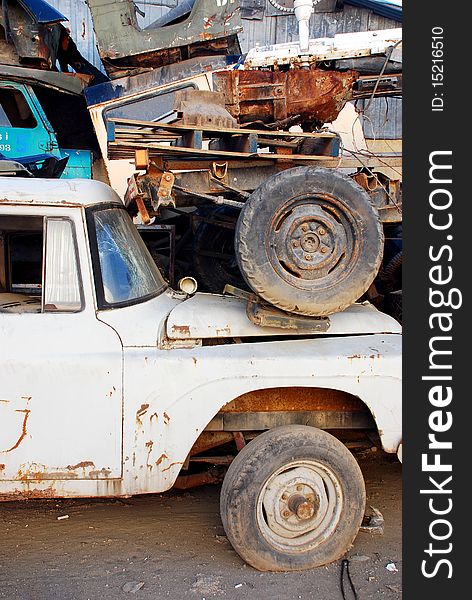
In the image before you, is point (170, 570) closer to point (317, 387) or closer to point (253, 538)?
point (253, 538)

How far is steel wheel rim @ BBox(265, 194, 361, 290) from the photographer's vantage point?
10.3 ft

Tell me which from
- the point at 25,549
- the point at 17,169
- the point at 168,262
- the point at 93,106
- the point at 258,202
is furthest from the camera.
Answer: the point at 93,106

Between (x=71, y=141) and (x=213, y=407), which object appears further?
(x=71, y=141)

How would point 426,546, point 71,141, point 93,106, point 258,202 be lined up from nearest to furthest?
point 426,546 < point 258,202 < point 93,106 < point 71,141

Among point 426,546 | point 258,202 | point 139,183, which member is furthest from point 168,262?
point 426,546

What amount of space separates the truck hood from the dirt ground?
50.0 inches

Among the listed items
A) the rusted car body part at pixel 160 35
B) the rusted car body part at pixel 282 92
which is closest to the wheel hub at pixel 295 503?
the rusted car body part at pixel 282 92

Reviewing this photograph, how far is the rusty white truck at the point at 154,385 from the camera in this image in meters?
3.02

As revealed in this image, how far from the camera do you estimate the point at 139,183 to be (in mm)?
3510

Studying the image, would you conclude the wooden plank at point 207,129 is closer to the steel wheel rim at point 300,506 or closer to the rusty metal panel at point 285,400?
the rusty metal panel at point 285,400

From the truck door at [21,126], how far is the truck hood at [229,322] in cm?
437

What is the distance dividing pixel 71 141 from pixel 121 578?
611 cm

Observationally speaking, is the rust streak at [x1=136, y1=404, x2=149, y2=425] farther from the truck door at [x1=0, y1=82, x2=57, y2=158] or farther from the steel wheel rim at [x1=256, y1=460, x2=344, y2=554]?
the truck door at [x1=0, y1=82, x2=57, y2=158]

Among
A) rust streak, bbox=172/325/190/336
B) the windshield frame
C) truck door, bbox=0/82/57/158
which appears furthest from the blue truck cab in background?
rust streak, bbox=172/325/190/336
